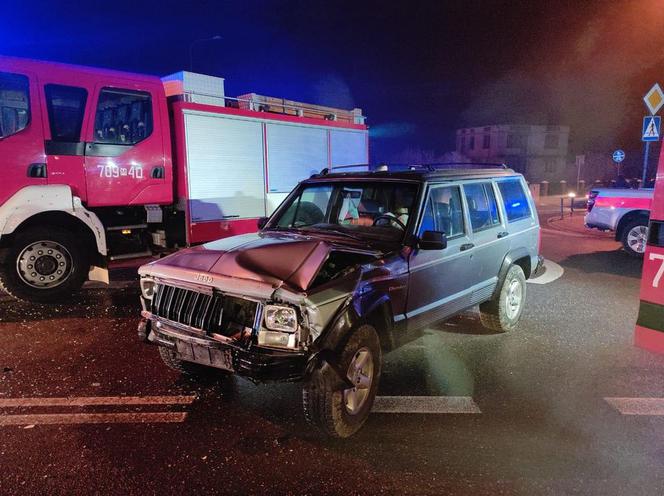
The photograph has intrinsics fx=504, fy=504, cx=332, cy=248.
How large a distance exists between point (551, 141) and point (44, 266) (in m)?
56.7

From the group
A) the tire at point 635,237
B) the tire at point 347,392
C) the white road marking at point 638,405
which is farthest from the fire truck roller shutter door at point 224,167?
the tire at point 635,237

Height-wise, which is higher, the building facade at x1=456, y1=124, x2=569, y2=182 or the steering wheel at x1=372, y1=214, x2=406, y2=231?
the building facade at x1=456, y1=124, x2=569, y2=182

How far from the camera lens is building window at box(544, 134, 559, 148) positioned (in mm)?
54344

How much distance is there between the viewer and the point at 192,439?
3412 millimetres

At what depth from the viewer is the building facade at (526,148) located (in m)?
52.7

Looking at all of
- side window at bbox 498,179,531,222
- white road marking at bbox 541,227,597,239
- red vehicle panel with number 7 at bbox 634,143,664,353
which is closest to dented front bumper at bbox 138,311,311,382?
red vehicle panel with number 7 at bbox 634,143,664,353

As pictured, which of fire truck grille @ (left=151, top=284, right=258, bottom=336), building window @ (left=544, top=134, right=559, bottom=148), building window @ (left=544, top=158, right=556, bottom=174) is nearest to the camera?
fire truck grille @ (left=151, top=284, right=258, bottom=336)

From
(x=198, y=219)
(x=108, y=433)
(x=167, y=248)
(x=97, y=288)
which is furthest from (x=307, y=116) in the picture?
(x=108, y=433)

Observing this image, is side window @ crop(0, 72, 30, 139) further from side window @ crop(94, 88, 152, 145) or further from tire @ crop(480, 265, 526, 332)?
tire @ crop(480, 265, 526, 332)

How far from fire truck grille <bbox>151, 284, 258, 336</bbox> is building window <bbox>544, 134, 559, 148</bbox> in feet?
188

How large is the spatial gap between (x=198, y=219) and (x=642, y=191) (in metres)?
8.69

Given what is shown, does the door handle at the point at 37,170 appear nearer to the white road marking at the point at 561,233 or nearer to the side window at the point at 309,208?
the side window at the point at 309,208

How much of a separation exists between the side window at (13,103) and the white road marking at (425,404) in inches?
212

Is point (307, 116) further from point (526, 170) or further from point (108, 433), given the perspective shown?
point (526, 170)
